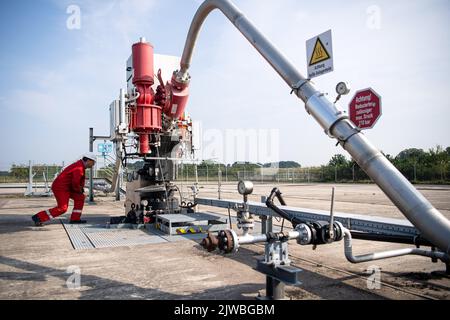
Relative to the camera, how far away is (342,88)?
3.01m

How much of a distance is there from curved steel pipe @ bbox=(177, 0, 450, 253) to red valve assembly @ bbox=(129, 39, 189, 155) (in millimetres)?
3160

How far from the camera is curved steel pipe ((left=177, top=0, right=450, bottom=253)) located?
2523mm

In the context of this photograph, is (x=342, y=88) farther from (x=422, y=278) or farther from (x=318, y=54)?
(x=422, y=278)

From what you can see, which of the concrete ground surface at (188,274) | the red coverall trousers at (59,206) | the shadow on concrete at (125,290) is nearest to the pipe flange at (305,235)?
the concrete ground surface at (188,274)

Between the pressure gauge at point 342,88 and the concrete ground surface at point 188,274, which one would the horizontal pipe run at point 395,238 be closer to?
the concrete ground surface at point 188,274

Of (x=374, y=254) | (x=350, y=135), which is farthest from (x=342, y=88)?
(x=374, y=254)

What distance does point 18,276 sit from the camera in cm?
395

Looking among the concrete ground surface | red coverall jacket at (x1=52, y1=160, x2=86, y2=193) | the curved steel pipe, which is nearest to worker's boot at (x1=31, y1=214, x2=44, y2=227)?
red coverall jacket at (x1=52, y1=160, x2=86, y2=193)

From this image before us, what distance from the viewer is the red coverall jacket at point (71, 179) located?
761 centimetres

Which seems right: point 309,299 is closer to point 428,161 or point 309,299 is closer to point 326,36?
point 326,36

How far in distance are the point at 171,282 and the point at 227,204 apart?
2529 millimetres

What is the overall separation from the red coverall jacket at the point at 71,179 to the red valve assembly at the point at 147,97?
5.54 feet

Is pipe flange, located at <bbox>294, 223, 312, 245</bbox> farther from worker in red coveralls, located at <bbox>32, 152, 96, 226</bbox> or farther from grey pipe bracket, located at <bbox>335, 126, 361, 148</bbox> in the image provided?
worker in red coveralls, located at <bbox>32, 152, 96, 226</bbox>
